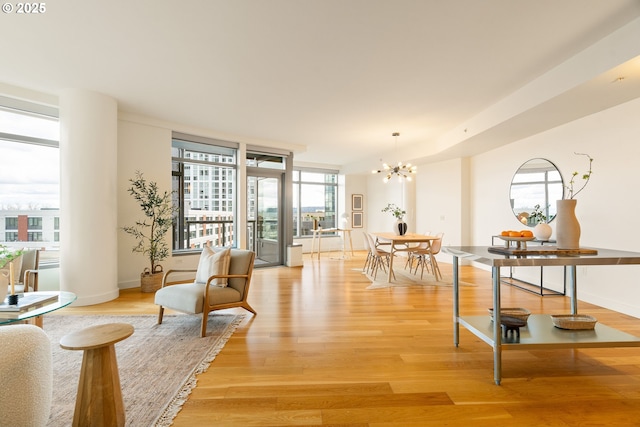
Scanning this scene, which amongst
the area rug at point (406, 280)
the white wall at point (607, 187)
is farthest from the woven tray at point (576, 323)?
the area rug at point (406, 280)

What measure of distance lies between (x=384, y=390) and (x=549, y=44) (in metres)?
3.53

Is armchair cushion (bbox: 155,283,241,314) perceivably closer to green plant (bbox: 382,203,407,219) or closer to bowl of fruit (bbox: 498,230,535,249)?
bowl of fruit (bbox: 498,230,535,249)

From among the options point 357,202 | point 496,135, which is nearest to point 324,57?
point 496,135

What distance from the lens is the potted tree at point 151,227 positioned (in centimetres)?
501

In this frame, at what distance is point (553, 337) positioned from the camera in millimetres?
2334

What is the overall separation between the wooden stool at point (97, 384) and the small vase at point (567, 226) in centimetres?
313

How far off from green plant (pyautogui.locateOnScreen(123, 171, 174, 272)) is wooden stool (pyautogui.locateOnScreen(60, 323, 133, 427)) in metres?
3.62

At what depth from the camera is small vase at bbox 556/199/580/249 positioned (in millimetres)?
2428

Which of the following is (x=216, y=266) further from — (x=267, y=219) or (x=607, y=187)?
(x=607, y=187)

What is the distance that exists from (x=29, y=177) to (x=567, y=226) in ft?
21.2

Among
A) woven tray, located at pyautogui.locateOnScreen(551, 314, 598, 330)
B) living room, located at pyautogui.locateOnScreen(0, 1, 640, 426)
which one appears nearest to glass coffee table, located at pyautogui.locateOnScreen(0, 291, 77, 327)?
living room, located at pyautogui.locateOnScreen(0, 1, 640, 426)

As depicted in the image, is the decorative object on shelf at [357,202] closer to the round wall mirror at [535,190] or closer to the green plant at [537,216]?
the round wall mirror at [535,190]

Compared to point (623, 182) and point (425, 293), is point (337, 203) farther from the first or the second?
point (623, 182)

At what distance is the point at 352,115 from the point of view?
530 cm
